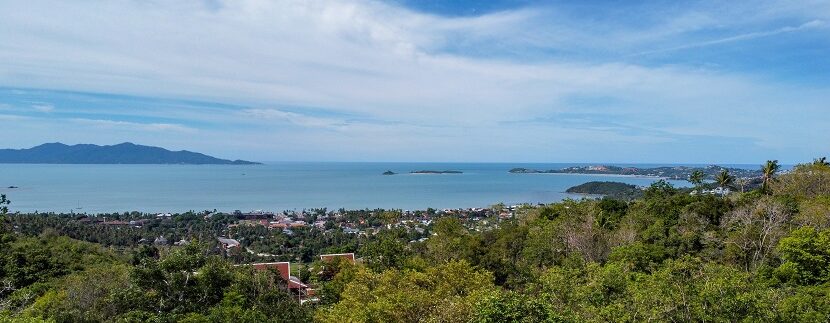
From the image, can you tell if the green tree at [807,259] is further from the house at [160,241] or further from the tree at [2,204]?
the house at [160,241]

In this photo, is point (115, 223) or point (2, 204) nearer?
point (2, 204)

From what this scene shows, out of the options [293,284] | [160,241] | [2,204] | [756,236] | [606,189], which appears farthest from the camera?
[606,189]

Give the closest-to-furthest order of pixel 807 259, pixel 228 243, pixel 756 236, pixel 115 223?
1. pixel 807 259
2. pixel 756 236
3. pixel 228 243
4. pixel 115 223

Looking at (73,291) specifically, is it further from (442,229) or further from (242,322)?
(442,229)

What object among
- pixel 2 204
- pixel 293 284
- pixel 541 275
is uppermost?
pixel 2 204

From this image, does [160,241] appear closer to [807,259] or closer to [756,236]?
[756,236]

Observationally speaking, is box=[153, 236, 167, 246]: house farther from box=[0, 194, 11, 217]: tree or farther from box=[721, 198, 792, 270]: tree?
box=[721, 198, 792, 270]: tree

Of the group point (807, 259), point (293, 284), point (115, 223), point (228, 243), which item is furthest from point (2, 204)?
point (115, 223)

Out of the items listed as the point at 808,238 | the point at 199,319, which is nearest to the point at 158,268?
the point at 199,319
